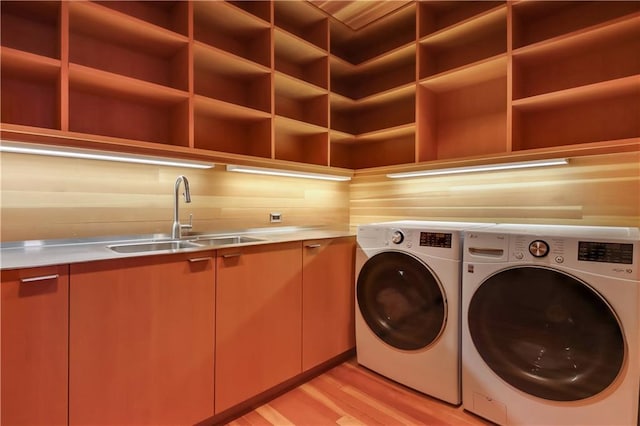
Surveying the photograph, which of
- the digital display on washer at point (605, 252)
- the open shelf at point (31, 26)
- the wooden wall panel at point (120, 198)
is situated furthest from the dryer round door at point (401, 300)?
the open shelf at point (31, 26)

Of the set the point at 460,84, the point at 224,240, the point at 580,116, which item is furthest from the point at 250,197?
the point at 580,116

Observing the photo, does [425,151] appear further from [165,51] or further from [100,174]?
[100,174]

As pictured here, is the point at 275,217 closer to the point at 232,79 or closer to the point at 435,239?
the point at 232,79

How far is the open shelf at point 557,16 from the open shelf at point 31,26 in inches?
92.7

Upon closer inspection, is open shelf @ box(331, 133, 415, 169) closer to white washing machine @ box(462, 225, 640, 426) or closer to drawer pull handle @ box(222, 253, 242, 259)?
white washing machine @ box(462, 225, 640, 426)

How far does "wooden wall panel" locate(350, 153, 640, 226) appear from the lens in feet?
5.52

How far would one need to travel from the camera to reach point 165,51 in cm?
182

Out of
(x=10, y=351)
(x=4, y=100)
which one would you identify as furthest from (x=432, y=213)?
(x=4, y=100)

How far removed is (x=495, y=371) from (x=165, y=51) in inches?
93.6

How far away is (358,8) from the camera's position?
89.7 inches

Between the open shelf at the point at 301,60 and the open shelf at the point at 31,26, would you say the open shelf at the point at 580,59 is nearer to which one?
the open shelf at the point at 301,60

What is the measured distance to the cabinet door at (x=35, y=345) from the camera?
3.31 feet

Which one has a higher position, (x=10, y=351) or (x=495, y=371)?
(x=10, y=351)

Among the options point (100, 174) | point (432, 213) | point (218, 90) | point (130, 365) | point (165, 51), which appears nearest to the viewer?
point (130, 365)
